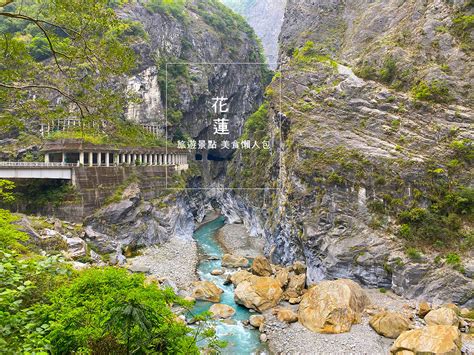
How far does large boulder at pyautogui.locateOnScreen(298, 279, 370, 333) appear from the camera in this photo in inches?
697

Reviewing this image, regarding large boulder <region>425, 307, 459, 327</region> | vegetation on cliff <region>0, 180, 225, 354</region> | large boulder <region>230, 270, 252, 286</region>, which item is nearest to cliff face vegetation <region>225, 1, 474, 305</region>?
large boulder <region>425, 307, 459, 327</region>

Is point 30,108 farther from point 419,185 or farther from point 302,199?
point 419,185

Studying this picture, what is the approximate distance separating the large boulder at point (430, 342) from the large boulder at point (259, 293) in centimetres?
776

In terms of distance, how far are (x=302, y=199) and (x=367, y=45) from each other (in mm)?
17290

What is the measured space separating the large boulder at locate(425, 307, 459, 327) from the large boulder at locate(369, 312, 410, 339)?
45.2 inches

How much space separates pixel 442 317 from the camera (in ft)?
56.1

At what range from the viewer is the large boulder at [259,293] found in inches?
832

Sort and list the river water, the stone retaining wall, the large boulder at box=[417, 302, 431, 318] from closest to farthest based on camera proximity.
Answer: the river water < the large boulder at box=[417, 302, 431, 318] < the stone retaining wall

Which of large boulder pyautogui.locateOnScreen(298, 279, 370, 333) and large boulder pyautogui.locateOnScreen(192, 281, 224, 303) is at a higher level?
large boulder pyautogui.locateOnScreen(298, 279, 370, 333)

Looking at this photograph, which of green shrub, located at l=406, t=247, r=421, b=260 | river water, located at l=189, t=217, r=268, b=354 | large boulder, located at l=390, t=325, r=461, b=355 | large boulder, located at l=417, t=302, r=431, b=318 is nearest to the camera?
large boulder, located at l=390, t=325, r=461, b=355

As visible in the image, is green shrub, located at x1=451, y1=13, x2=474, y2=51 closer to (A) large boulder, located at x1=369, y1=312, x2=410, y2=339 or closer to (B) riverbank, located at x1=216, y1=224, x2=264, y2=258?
(A) large boulder, located at x1=369, y1=312, x2=410, y2=339

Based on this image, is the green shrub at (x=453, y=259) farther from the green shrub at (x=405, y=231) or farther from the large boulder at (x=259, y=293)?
the large boulder at (x=259, y=293)

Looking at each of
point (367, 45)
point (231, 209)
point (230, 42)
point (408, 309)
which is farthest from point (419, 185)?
point (230, 42)

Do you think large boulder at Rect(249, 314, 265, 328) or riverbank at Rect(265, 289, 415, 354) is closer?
riverbank at Rect(265, 289, 415, 354)
